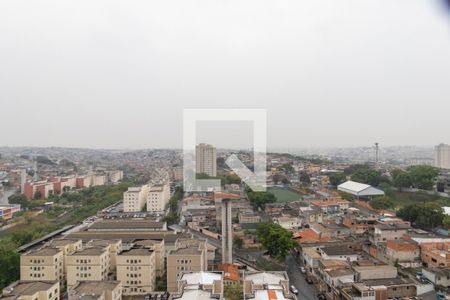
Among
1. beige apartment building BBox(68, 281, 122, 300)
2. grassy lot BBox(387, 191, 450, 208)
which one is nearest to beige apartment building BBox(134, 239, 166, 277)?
beige apartment building BBox(68, 281, 122, 300)

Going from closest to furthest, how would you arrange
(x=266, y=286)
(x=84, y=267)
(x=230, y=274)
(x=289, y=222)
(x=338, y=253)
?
(x=266, y=286) → (x=84, y=267) → (x=230, y=274) → (x=338, y=253) → (x=289, y=222)

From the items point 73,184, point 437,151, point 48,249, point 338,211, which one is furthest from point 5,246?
point 437,151

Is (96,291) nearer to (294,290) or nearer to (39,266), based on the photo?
(39,266)

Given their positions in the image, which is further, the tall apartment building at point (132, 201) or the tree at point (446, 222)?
the tall apartment building at point (132, 201)

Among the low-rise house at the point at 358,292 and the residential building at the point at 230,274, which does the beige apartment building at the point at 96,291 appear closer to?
the residential building at the point at 230,274

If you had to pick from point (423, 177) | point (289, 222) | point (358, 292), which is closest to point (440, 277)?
point (358, 292)

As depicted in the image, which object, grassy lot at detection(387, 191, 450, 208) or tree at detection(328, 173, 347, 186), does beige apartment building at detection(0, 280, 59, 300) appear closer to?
grassy lot at detection(387, 191, 450, 208)

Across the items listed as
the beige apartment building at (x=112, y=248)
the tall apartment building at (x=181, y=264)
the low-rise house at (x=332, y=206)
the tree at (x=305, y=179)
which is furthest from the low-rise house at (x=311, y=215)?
the tree at (x=305, y=179)
